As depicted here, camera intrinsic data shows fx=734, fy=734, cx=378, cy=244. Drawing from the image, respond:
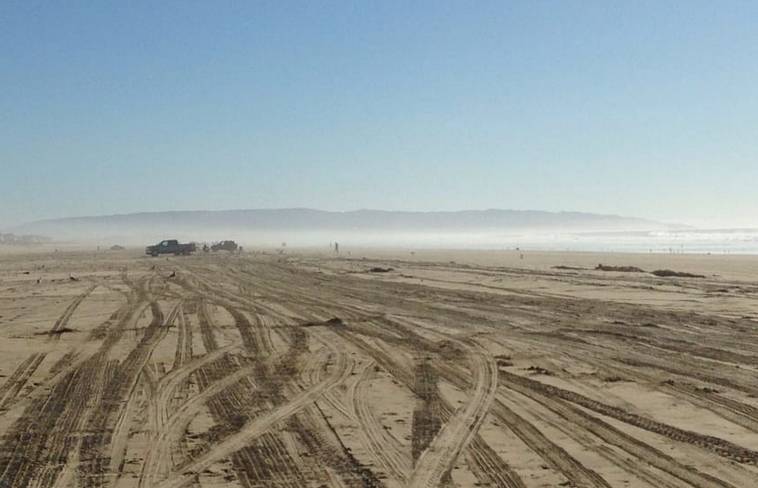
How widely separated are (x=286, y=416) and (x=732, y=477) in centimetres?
424

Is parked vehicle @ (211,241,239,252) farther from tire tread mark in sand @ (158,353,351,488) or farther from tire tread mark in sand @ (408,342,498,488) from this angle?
tire tread mark in sand @ (408,342,498,488)

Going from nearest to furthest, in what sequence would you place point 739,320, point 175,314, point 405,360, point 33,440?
point 33,440, point 405,360, point 739,320, point 175,314

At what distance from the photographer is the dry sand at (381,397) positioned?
237 inches

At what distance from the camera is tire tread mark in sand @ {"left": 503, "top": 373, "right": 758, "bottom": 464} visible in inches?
250

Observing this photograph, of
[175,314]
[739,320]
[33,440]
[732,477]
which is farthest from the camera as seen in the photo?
[175,314]

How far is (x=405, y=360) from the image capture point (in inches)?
445

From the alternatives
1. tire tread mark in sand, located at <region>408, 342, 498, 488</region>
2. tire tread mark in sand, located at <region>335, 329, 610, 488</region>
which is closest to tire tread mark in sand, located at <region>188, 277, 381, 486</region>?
tire tread mark in sand, located at <region>408, 342, 498, 488</region>

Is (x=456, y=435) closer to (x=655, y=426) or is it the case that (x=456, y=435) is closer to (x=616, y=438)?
(x=616, y=438)

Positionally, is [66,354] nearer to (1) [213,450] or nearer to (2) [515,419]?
(1) [213,450]

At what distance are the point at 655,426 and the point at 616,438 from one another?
697 mm

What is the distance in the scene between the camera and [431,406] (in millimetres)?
8211

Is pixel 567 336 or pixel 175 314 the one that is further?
pixel 175 314

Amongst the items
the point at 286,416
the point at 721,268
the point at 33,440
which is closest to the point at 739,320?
the point at 286,416

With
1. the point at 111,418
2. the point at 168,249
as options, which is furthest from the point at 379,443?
the point at 168,249
